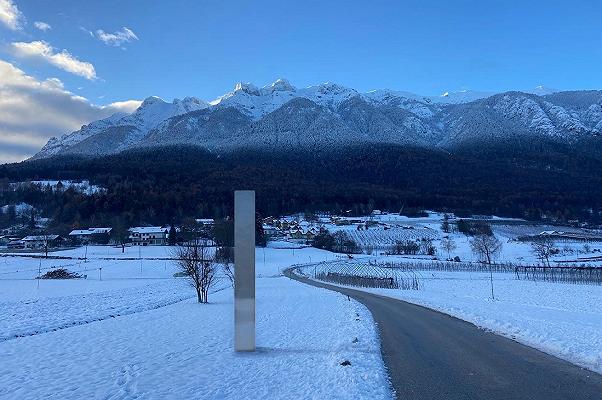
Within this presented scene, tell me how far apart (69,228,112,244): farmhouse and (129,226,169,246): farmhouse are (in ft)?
20.5

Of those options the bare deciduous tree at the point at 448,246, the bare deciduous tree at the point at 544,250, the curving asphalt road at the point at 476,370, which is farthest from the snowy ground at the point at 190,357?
the bare deciduous tree at the point at 448,246

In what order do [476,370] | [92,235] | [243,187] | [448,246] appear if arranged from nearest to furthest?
[476,370] → [448,246] → [92,235] → [243,187]

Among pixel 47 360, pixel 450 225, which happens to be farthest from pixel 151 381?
pixel 450 225

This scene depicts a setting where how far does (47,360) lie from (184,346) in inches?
140

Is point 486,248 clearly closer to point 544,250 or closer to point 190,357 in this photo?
point 544,250

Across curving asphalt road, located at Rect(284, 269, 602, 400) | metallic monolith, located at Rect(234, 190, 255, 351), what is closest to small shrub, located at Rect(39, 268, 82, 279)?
curving asphalt road, located at Rect(284, 269, 602, 400)

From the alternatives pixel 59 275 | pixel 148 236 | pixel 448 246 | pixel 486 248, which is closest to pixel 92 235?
pixel 148 236

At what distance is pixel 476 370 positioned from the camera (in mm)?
10453

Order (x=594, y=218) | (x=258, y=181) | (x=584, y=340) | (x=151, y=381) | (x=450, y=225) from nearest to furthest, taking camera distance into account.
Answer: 1. (x=151, y=381)
2. (x=584, y=340)
3. (x=450, y=225)
4. (x=594, y=218)
5. (x=258, y=181)

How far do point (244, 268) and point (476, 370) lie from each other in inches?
241

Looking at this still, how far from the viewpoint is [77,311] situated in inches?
1091

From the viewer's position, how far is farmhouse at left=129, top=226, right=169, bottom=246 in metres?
124

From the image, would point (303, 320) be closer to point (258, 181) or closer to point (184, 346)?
point (184, 346)

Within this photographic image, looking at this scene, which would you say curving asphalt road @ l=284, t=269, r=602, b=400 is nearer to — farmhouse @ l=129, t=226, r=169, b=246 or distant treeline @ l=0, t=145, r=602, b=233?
farmhouse @ l=129, t=226, r=169, b=246
